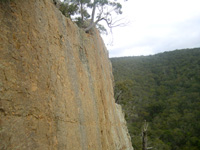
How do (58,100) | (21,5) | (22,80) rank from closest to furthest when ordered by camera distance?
(22,80) < (21,5) < (58,100)

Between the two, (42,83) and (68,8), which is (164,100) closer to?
(68,8)

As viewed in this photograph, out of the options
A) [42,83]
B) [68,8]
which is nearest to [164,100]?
[68,8]

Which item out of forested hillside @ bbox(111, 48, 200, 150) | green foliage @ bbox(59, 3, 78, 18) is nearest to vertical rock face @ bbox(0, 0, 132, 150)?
green foliage @ bbox(59, 3, 78, 18)

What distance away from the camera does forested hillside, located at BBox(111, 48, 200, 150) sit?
22.1m

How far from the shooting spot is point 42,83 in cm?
336

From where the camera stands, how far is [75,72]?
491 centimetres

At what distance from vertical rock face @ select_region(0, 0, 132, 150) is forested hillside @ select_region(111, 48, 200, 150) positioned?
1395 centimetres

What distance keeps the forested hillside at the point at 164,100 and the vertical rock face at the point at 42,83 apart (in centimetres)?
1395

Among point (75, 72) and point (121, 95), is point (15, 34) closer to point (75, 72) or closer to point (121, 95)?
point (75, 72)

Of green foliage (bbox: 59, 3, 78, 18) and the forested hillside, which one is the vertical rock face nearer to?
green foliage (bbox: 59, 3, 78, 18)

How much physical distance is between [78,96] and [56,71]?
3.80 ft

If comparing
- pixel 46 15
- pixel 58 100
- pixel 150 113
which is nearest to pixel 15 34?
pixel 46 15

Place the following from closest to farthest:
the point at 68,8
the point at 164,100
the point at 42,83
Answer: the point at 42,83 < the point at 68,8 < the point at 164,100

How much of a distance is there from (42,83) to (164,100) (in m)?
29.9
